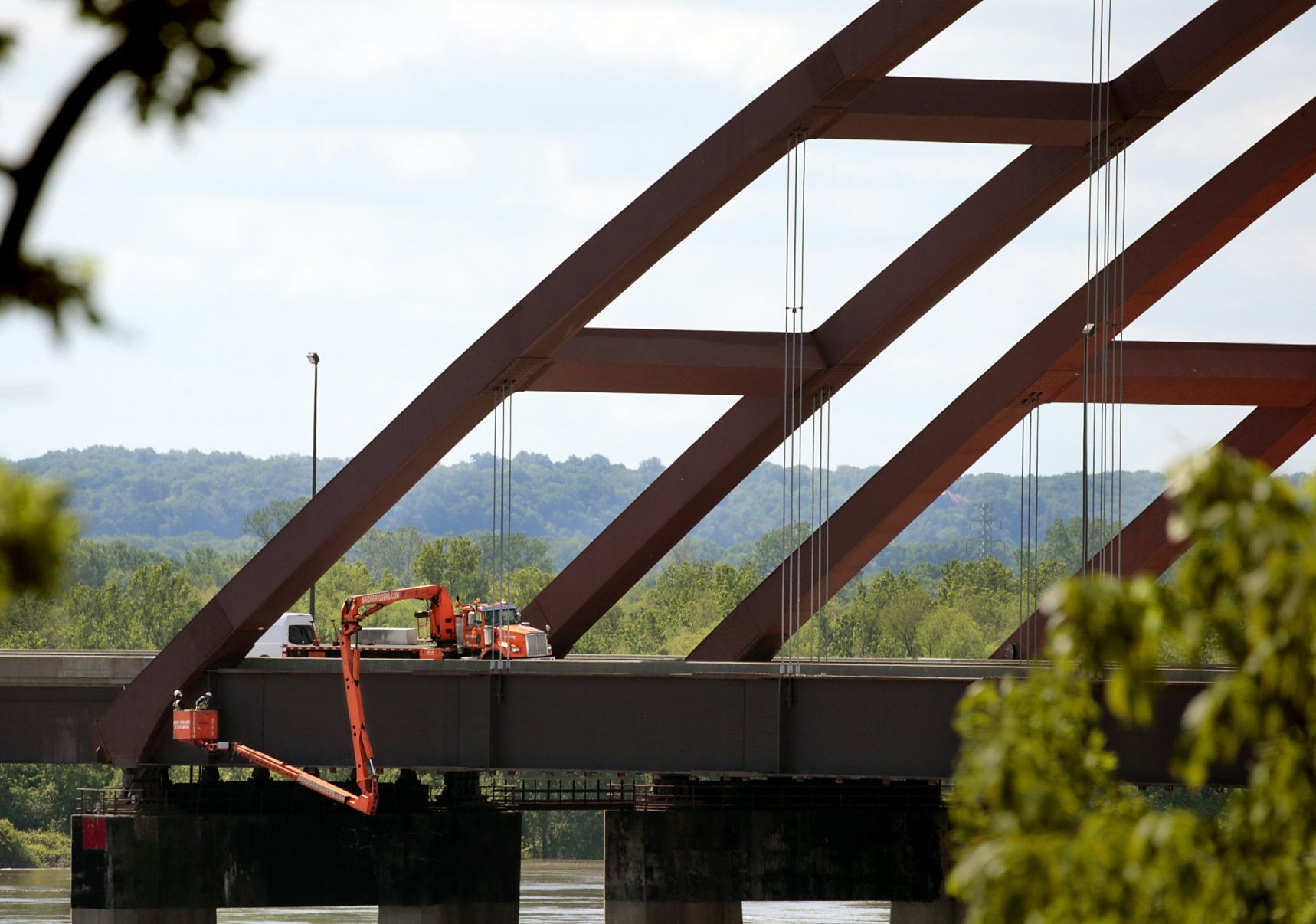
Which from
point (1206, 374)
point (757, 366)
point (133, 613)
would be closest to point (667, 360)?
point (757, 366)

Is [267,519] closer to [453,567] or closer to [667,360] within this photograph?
[453,567]

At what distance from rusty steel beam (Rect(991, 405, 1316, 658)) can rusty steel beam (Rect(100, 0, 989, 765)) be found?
467 inches

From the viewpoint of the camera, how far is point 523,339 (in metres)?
26.5

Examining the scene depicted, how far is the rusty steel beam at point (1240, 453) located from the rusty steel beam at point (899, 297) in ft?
22.4

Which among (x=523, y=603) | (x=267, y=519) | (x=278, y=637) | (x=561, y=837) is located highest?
(x=267, y=519)

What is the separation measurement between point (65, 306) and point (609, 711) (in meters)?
22.8

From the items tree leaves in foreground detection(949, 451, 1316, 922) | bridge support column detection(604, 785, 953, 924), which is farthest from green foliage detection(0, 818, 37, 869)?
tree leaves in foreground detection(949, 451, 1316, 922)

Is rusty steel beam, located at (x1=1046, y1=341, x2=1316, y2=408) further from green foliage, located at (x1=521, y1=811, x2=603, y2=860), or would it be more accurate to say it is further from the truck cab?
green foliage, located at (x1=521, y1=811, x2=603, y2=860)

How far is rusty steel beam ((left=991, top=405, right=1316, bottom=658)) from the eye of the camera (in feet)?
117

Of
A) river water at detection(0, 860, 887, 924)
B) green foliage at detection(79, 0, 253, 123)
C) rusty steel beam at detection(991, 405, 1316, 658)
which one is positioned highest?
rusty steel beam at detection(991, 405, 1316, 658)

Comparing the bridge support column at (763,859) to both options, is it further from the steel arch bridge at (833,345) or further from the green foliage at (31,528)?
the green foliage at (31,528)

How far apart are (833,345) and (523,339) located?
579 centimetres

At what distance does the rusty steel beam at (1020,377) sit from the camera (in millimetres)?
30094

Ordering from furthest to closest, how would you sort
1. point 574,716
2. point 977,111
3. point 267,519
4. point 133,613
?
1. point 267,519
2. point 133,613
3. point 574,716
4. point 977,111
